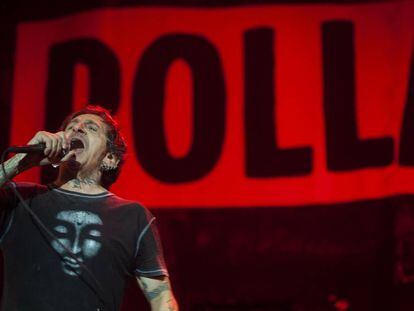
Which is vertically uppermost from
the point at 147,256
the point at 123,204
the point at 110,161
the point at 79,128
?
the point at 79,128

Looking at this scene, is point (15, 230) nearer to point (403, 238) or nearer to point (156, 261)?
point (156, 261)

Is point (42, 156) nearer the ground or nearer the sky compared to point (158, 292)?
nearer the sky

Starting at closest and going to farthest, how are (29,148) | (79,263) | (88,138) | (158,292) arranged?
(29,148)
(79,263)
(158,292)
(88,138)

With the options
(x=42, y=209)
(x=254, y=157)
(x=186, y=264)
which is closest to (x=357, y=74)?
(x=254, y=157)

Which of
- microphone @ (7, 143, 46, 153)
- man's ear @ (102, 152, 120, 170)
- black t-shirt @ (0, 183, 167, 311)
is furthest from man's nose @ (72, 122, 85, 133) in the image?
microphone @ (7, 143, 46, 153)

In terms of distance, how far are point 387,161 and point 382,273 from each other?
23.3 inches

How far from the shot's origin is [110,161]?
2.09 m

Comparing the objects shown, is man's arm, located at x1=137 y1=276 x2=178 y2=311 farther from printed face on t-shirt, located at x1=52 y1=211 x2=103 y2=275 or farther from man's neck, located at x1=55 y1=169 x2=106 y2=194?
man's neck, located at x1=55 y1=169 x2=106 y2=194

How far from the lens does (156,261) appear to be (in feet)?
6.26

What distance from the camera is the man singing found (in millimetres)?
1723

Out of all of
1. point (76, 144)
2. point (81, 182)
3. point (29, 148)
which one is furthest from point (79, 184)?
point (29, 148)

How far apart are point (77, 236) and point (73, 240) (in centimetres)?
2

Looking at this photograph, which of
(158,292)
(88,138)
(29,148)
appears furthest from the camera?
(88,138)

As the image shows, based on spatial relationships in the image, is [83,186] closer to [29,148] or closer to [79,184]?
[79,184]
